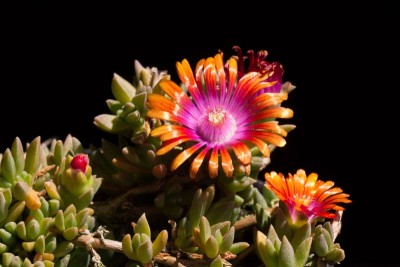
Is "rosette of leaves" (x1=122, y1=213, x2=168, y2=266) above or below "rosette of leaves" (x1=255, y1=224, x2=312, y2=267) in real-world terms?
below

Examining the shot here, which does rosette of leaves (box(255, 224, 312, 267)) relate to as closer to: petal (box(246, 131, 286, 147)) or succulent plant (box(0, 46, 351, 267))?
succulent plant (box(0, 46, 351, 267))

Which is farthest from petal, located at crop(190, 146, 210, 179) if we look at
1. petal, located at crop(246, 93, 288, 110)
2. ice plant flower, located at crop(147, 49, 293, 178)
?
petal, located at crop(246, 93, 288, 110)

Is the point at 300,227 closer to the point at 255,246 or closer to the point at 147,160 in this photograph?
the point at 255,246

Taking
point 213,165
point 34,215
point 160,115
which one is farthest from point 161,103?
point 34,215

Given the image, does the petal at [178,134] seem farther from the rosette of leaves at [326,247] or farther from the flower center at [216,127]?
the rosette of leaves at [326,247]

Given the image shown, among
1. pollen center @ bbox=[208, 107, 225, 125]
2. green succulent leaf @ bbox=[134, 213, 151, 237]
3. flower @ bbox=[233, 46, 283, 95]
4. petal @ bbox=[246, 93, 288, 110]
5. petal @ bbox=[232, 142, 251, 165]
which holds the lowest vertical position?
green succulent leaf @ bbox=[134, 213, 151, 237]

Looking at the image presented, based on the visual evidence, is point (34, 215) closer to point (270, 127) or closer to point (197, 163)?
point (197, 163)

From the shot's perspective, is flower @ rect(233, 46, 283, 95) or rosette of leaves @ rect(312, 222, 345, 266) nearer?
rosette of leaves @ rect(312, 222, 345, 266)

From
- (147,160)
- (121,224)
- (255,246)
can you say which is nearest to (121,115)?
(147,160)
